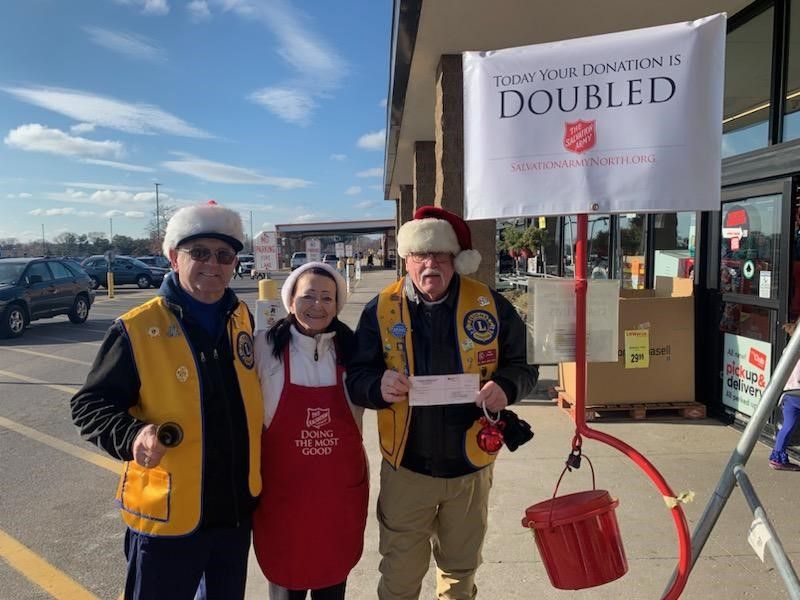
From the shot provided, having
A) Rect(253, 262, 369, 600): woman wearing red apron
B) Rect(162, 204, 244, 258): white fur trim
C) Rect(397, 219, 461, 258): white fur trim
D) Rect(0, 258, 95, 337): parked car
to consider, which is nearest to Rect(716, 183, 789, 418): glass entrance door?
Rect(397, 219, 461, 258): white fur trim

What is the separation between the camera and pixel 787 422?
3871 mm

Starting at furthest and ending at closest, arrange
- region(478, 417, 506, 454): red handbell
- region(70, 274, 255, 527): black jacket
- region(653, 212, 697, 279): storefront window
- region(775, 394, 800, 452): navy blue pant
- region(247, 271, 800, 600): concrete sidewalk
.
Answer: region(653, 212, 697, 279): storefront window
region(775, 394, 800, 452): navy blue pant
region(247, 271, 800, 600): concrete sidewalk
region(478, 417, 506, 454): red handbell
region(70, 274, 255, 527): black jacket

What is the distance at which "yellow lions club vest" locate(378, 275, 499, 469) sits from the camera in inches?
84.7

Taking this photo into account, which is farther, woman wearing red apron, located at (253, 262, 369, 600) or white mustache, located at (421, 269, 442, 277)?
white mustache, located at (421, 269, 442, 277)

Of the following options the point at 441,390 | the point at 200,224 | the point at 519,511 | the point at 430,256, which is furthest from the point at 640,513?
the point at 200,224

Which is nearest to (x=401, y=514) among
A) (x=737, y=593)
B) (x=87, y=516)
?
(x=737, y=593)

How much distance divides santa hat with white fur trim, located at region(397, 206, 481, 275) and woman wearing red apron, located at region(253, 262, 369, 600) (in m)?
0.39

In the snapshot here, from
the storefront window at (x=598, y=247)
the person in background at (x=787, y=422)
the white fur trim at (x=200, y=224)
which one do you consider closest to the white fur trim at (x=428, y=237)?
the white fur trim at (x=200, y=224)

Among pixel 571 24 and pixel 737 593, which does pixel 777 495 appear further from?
pixel 571 24

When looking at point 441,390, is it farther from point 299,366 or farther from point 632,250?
point 632,250

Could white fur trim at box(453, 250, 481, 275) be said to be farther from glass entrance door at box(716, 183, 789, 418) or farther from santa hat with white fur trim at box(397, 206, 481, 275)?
glass entrance door at box(716, 183, 789, 418)

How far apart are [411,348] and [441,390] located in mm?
210

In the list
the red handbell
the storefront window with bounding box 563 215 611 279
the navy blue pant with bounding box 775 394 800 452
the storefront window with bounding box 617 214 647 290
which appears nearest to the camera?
the red handbell

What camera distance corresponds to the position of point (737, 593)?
8.53ft
